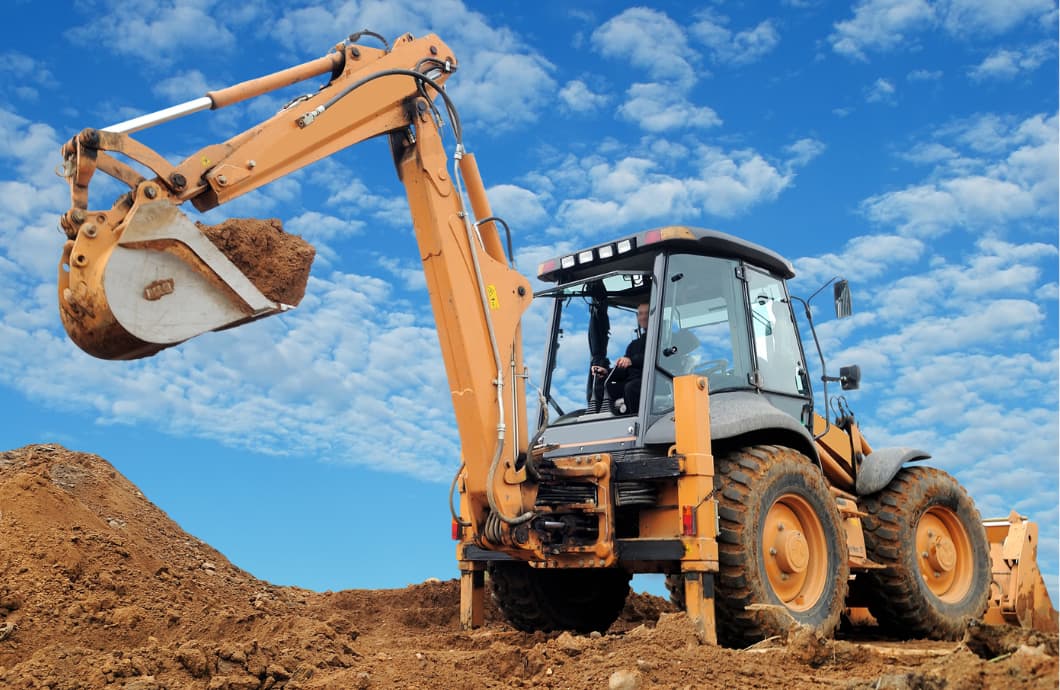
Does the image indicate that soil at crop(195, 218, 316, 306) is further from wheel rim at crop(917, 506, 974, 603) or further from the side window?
wheel rim at crop(917, 506, 974, 603)

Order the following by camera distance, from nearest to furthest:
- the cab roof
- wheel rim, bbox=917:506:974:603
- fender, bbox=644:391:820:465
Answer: fender, bbox=644:391:820:465 → the cab roof → wheel rim, bbox=917:506:974:603

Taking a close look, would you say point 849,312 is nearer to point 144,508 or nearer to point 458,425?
point 458,425

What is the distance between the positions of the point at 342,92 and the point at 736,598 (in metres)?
4.06

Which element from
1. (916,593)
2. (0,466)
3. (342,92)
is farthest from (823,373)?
(0,466)

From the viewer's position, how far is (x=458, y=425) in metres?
6.55

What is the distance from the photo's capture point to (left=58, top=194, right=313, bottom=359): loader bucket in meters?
5.07

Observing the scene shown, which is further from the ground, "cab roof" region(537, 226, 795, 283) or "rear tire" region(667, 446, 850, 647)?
"cab roof" region(537, 226, 795, 283)

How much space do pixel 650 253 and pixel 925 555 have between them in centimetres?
369

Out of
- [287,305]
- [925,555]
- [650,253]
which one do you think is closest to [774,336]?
[650,253]

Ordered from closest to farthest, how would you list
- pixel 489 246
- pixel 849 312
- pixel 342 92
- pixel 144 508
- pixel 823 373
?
1. pixel 342 92
2. pixel 489 246
3. pixel 849 312
4. pixel 823 373
5. pixel 144 508

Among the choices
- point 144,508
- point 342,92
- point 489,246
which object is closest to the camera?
point 342,92

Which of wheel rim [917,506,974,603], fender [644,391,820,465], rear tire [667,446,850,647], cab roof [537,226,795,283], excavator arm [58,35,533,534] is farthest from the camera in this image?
wheel rim [917,506,974,603]

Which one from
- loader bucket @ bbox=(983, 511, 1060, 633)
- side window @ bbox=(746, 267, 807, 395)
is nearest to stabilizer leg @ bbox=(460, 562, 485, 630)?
side window @ bbox=(746, 267, 807, 395)

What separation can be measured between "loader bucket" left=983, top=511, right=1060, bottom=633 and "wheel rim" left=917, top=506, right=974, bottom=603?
52 cm
